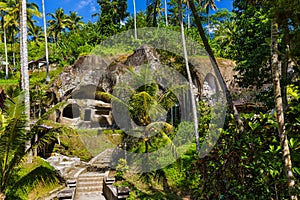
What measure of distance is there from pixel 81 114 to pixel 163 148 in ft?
44.9

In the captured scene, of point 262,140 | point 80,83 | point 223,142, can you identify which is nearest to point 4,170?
point 223,142

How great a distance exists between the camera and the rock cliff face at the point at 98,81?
1866cm

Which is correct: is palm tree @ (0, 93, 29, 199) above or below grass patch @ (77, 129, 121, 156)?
→ above

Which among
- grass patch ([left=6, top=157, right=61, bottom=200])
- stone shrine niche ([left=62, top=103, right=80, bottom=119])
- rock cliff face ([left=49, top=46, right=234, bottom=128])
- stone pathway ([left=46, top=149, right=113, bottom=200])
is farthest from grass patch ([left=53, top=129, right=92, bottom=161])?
stone shrine niche ([left=62, top=103, right=80, bottom=119])

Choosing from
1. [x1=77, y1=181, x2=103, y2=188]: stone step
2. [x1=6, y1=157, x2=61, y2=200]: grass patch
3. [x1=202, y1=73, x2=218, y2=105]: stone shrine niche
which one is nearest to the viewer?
[x1=6, y1=157, x2=61, y2=200]: grass patch

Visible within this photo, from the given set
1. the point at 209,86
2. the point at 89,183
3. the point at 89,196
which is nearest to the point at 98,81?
the point at 209,86

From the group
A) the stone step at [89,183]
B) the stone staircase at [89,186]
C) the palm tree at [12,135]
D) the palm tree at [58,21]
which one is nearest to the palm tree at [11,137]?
the palm tree at [12,135]

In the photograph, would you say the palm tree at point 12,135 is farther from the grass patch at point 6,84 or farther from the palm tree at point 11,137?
the grass patch at point 6,84

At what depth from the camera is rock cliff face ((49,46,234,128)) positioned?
1866cm

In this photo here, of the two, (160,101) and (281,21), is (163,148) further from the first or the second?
(281,21)

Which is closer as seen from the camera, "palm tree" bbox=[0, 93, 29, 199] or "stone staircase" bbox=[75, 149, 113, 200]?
"palm tree" bbox=[0, 93, 29, 199]

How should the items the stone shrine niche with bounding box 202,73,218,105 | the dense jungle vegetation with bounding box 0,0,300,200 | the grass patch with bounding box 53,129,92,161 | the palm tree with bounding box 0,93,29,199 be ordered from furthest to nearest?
the stone shrine niche with bounding box 202,73,218,105 → the grass patch with bounding box 53,129,92,161 → the palm tree with bounding box 0,93,29,199 → the dense jungle vegetation with bounding box 0,0,300,200

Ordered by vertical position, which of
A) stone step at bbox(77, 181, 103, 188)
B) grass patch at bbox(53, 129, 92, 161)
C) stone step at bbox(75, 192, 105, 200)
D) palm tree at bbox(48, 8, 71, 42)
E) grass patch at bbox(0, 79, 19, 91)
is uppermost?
palm tree at bbox(48, 8, 71, 42)

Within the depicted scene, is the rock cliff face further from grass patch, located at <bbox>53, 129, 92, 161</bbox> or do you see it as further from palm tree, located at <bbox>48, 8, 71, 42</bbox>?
palm tree, located at <bbox>48, 8, 71, 42</bbox>
